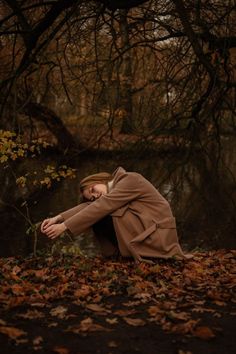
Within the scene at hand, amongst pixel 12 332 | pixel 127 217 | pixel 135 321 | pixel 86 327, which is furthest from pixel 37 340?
pixel 127 217

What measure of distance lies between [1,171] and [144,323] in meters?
13.8

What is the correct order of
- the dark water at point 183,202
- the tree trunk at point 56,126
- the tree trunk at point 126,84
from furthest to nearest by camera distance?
the tree trunk at point 56,126 < the dark water at point 183,202 < the tree trunk at point 126,84

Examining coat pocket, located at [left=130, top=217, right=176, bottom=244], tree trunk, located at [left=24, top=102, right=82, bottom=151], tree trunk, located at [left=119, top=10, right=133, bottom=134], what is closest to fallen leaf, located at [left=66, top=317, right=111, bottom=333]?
coat pocket, located at [left=130, top=217, right=176, bottom=244]

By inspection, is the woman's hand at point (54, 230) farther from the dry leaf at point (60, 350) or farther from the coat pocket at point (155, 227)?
the dry leaf at point (60, 350)

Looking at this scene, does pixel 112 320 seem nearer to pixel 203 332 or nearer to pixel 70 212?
pixel 203 332

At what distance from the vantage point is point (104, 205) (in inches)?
179

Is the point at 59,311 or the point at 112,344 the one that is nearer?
the point at 112,344

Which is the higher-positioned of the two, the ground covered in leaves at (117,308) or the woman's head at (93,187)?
the woman's head at (93,187)

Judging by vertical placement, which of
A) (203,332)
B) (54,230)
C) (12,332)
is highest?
(54,230)

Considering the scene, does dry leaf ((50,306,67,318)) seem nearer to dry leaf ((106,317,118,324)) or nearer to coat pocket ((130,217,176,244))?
dry leaf ((106,317,118,324))

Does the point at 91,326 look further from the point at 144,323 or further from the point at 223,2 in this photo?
the point at 223,2

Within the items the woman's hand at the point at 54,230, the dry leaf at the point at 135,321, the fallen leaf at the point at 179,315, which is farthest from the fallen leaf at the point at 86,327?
the woman's hand at the point at 54,230

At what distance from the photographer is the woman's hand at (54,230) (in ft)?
14.5

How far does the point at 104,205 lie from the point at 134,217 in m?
0.32
